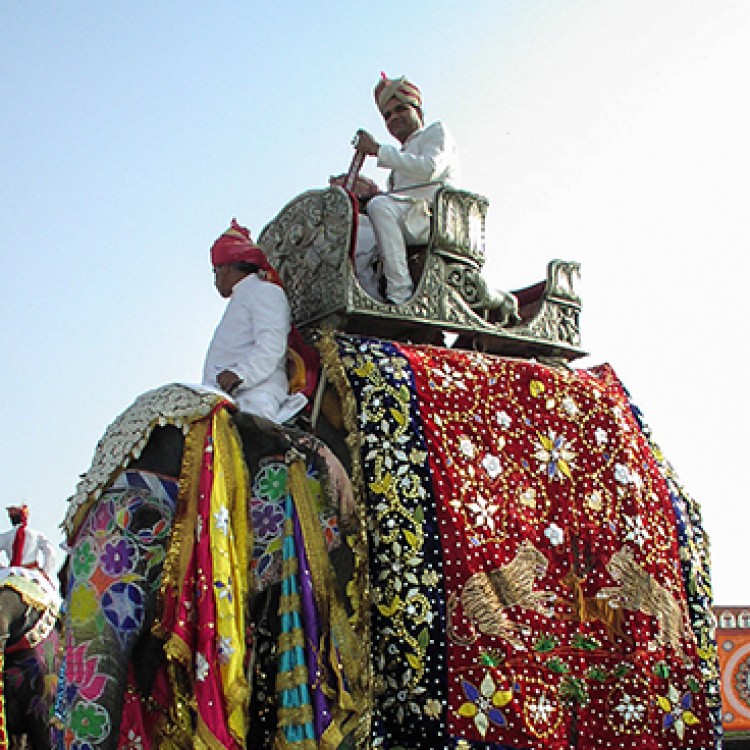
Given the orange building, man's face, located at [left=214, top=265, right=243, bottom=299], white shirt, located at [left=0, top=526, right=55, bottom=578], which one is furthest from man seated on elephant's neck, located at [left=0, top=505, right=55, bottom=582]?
the orange building

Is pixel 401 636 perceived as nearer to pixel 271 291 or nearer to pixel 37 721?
pixel 271 291

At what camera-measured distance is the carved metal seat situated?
16.6 feet

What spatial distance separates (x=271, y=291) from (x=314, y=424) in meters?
0.54

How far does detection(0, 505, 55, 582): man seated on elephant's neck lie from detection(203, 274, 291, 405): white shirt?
7.60 ft

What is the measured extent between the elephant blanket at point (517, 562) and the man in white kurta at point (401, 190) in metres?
0.51

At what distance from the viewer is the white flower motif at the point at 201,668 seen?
3754 millimetres

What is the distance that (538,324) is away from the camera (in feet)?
18.8

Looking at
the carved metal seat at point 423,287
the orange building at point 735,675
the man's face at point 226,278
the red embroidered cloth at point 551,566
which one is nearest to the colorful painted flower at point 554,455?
the red embroidered cloth at point 551,566

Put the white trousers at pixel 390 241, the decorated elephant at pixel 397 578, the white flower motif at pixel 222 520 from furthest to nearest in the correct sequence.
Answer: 1. the white trousers at pixel 390 241
2. the white flower motif at pixel 222 520
3. the decorated elephant at pixel 397 578

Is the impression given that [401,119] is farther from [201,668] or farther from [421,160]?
[201,668]

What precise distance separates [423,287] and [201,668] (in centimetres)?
202

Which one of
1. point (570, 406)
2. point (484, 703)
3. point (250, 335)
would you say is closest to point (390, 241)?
point (250, 335)

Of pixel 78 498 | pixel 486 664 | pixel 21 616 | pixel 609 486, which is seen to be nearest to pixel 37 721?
pixel 21 616

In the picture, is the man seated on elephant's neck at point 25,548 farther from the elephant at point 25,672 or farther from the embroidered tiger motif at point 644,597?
the embroidered tiger motif at point 644,597
